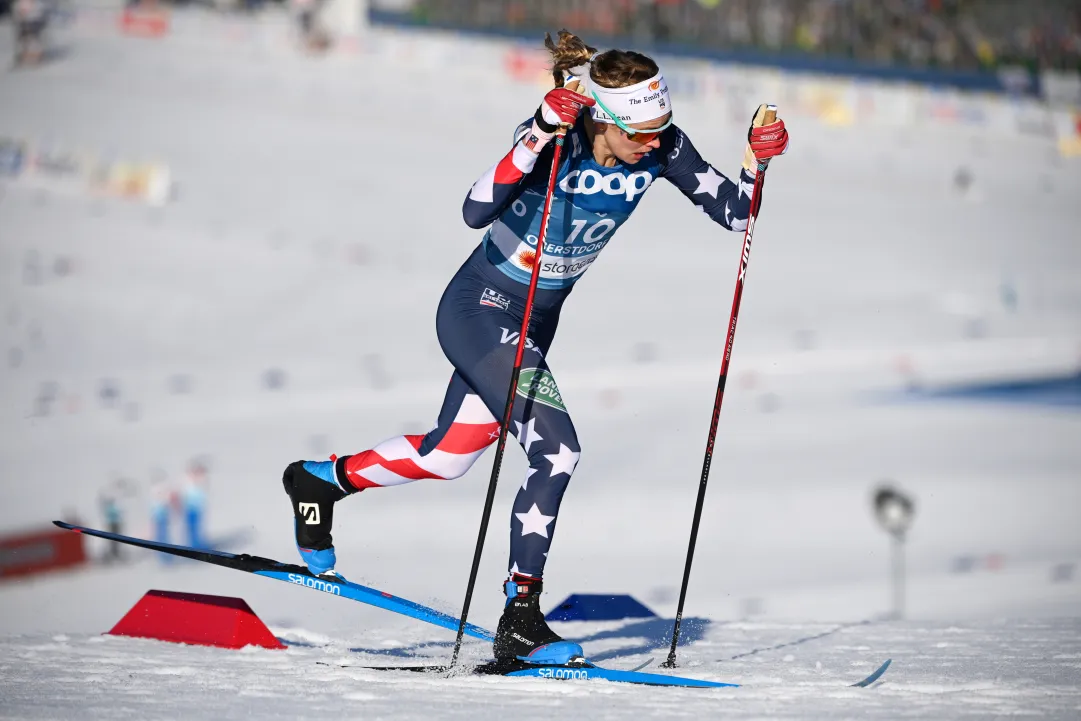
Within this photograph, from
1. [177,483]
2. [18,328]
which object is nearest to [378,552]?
[177,483]

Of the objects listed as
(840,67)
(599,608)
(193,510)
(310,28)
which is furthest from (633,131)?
(310,28)

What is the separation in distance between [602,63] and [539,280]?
2.82ft

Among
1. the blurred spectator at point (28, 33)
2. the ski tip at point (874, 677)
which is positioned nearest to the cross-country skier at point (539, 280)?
the ski tip at point (874, 677)

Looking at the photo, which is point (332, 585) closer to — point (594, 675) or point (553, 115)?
point (594, 675)

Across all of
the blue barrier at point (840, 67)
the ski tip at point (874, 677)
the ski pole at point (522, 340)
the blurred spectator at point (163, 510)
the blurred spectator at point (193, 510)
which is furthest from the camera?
the blue barrier at point (840, 67)

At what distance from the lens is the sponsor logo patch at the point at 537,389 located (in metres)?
4.73

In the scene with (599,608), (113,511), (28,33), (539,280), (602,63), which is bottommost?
(113,511)

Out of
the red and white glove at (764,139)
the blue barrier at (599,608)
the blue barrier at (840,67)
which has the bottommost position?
the blue barrier at (599,608)

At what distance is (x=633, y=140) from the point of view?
4746mm

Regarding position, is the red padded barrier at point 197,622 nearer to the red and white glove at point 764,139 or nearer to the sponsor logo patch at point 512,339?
the sponsor logo patch at point 512,339

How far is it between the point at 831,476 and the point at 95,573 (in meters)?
8.34

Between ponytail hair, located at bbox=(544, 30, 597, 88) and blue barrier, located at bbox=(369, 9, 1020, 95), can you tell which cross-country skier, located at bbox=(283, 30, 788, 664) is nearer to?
ponytail hair, located at bbox=(544, 30, 597, 88)

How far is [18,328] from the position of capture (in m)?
21.8

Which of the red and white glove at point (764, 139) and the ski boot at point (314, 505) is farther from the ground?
the red and white glove at point (764, 139)
